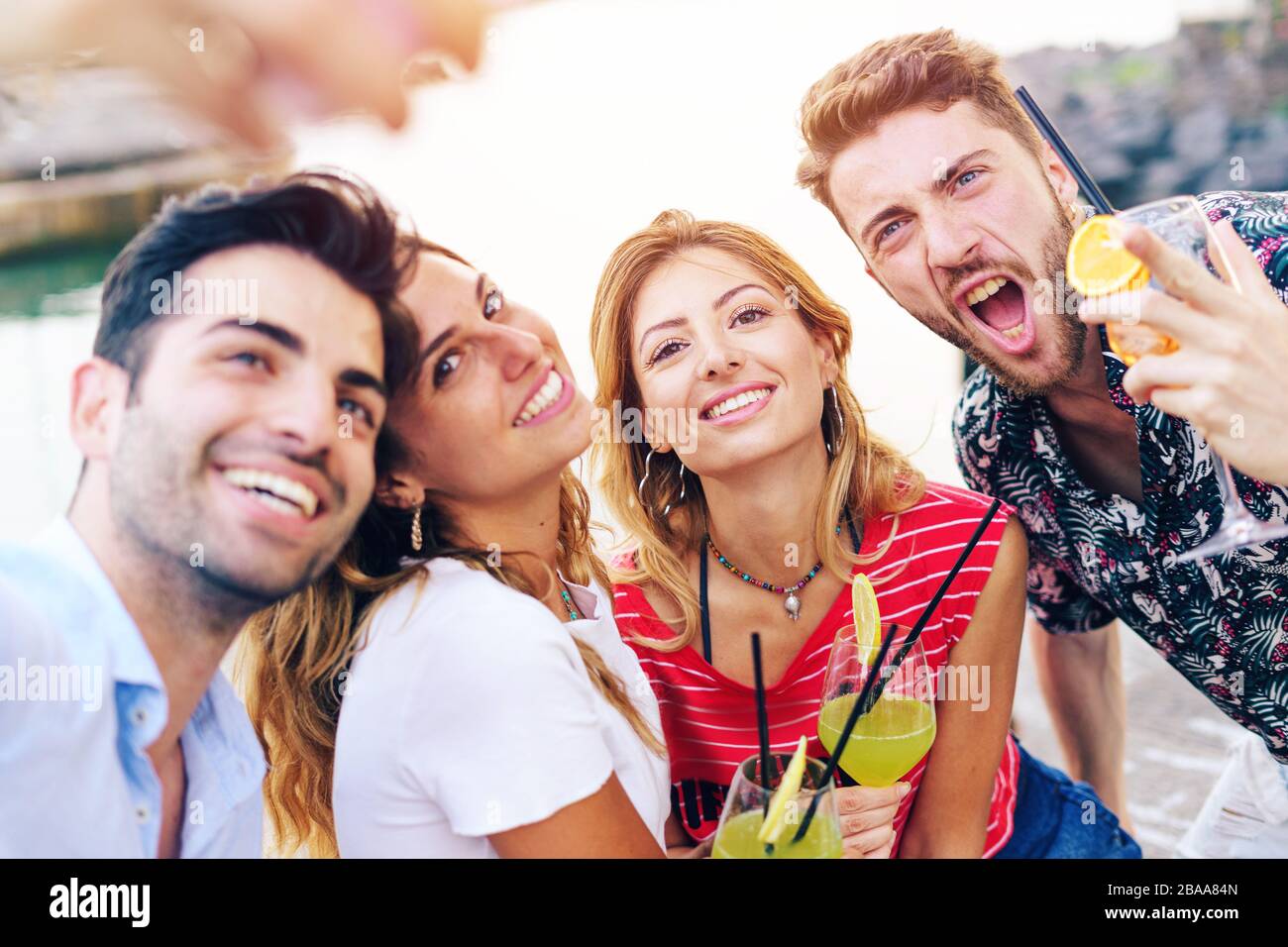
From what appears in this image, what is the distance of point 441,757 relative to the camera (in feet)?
4.49

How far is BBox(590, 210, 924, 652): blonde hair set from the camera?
1.78m

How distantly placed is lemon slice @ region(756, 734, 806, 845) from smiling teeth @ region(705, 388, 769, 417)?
1.93 feet

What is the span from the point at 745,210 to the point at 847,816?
102cm

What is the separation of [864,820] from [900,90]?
46.9 inches

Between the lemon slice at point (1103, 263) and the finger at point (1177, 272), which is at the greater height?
the lemon slice at point (1103, 263)

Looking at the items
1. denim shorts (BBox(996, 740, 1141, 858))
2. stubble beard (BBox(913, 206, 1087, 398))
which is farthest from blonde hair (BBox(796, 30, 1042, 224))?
denim shorts (BBox(996, 740, 1141, 858))

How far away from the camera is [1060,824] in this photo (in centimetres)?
214

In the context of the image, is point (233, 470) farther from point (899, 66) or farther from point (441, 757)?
point (899, 66)

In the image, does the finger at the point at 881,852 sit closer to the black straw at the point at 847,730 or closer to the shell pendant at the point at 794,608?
the black straw at the point at 847,730

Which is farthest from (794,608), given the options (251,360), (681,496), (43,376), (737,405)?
(43,376)

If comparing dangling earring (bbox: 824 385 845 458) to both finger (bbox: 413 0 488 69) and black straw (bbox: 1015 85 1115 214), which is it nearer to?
black straw (bbox: 1015 85 1115 214)

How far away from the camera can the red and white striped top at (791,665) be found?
1.82m

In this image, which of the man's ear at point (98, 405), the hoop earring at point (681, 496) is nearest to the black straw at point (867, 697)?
the hoop earring at point (681, 496)

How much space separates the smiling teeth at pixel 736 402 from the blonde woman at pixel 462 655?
0.79ft
